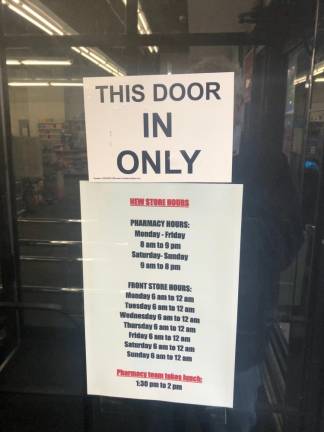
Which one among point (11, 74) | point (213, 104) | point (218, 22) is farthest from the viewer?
point (11, 74)

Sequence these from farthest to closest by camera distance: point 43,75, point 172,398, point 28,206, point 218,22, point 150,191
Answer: point 28,206
point 43,75
point 218,22
point 172,398
point 150,191

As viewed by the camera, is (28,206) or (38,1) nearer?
(38,1)

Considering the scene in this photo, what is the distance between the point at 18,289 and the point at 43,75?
5.51 feet

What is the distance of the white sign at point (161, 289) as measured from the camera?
1.47 metres

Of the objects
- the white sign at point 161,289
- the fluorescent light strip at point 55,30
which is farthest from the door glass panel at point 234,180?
the white sign at point 161,289

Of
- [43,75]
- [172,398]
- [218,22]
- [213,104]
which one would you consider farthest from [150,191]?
[43,75]

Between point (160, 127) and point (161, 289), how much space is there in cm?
66

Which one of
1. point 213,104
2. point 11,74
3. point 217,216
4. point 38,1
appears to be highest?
point 38,1

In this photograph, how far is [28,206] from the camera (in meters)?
3.72

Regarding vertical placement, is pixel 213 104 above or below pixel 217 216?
above

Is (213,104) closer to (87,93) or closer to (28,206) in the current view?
(87,93)

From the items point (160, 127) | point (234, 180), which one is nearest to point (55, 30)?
point (160, 127)

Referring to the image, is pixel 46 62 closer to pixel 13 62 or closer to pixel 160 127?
pixel 13 62

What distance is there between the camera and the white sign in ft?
4.83
